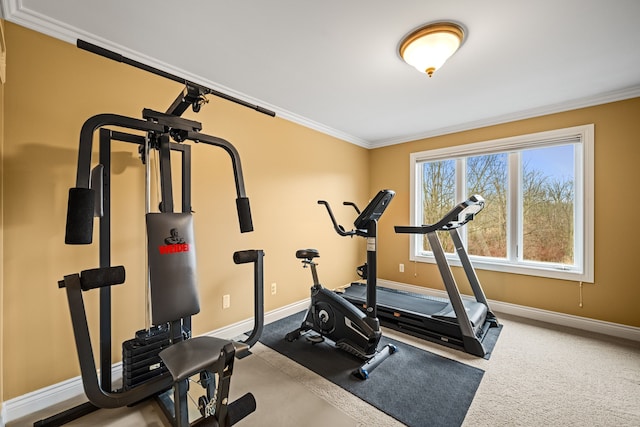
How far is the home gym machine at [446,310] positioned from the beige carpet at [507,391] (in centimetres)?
14

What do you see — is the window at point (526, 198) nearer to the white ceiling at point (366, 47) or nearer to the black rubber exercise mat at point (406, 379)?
the white ceiling at point (366, 47)

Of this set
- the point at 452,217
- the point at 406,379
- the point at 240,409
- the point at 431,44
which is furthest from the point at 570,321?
the point at 240,409

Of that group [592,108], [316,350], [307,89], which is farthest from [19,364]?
[592,108]

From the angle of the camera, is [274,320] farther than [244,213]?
Yes

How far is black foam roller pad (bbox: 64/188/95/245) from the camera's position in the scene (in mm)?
1139

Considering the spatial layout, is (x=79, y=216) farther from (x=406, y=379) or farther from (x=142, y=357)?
(x=406, y=379)

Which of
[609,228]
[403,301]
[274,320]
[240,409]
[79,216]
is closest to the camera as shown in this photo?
[79,216]

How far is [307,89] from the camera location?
8.70ft

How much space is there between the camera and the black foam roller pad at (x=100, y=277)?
116cm

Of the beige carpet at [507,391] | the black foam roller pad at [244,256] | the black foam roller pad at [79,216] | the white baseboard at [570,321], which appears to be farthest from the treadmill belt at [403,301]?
the black foam roller pad at [79,216]

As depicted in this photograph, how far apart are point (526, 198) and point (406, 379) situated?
2.68 meters

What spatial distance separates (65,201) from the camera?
177cm

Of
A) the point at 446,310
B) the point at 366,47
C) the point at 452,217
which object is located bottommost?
the point at 446,310

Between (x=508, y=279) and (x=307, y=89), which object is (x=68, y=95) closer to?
(x=307, y=89)
